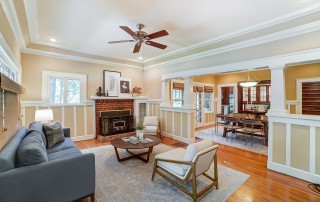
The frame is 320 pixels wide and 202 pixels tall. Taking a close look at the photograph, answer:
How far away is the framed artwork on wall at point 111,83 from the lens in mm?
5449

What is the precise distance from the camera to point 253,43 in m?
3.35

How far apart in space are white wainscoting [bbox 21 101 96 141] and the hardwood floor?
13.4 ft

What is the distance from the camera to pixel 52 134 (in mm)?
3104

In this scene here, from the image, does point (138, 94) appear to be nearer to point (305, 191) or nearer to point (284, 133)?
point (284, 133)

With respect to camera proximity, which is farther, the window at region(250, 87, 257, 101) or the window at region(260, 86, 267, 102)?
the window at region(250, 87, 257, 101)

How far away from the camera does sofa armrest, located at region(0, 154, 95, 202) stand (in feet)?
4.88

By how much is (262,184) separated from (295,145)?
3.20 feet

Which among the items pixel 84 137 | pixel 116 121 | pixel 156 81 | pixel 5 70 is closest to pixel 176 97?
pixel 156 81

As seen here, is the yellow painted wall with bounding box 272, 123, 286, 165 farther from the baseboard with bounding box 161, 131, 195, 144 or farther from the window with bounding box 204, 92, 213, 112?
the window with bounding box 204, 92, 213, 112

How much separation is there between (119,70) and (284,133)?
5.11 meters

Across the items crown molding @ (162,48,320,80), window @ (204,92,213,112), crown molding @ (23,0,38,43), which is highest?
crown molding @ (23,0,38,43)

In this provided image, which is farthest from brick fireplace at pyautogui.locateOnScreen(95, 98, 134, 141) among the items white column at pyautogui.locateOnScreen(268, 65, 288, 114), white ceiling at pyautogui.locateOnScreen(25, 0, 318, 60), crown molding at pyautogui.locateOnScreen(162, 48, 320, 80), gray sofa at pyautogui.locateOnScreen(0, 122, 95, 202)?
white column at pyautogui.locateOnScreen(268, 65, 288, 114)

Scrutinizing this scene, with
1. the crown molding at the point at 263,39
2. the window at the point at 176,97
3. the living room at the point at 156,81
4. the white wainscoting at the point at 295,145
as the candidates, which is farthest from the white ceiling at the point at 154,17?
the window at the point at 176,97

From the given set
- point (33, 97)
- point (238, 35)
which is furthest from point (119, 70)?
point (238, 35)
